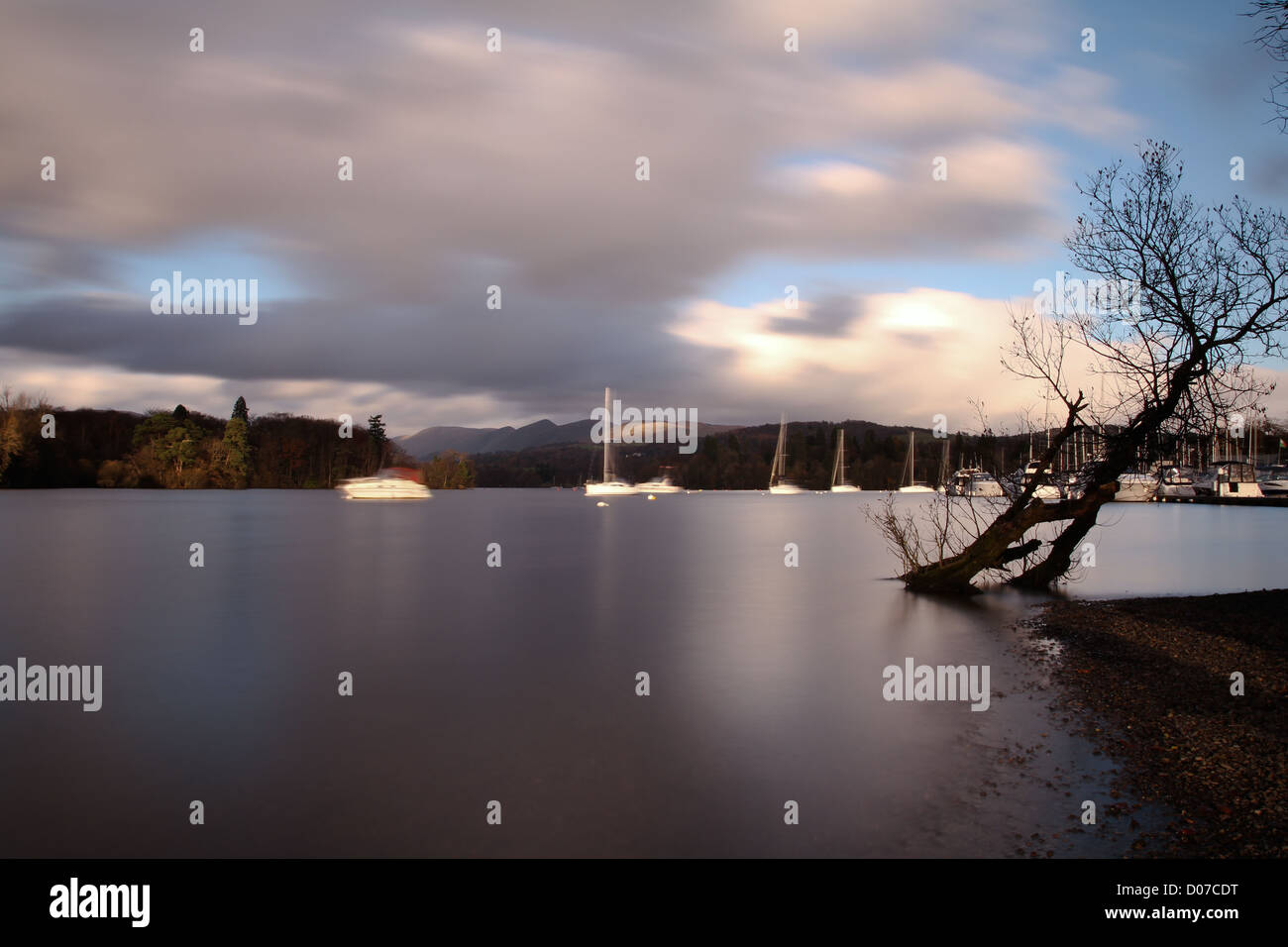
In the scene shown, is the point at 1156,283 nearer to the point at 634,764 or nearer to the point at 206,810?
the point at 634,764

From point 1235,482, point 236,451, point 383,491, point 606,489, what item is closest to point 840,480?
point 606,489

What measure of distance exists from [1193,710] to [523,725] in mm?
6640

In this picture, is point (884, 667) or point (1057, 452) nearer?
point (884, 667)

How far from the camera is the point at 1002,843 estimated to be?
18.4 feet

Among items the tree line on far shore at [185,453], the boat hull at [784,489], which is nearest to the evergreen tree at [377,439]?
the tree line on far shore at [185,453]

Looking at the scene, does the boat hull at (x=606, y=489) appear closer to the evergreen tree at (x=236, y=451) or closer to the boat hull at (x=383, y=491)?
the boat hull at (x=383, y=491)

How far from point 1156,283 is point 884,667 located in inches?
364

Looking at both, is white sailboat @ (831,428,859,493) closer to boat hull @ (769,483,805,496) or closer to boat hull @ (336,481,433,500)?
boat hull @ (769,483,805,496)

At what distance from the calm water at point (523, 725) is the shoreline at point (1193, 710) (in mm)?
470

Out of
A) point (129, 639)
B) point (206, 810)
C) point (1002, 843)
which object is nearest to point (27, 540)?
point (129, 639)

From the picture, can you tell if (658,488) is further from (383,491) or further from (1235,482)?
(1235,482)

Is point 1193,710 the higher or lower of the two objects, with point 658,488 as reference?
lower

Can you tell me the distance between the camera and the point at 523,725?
877 cm

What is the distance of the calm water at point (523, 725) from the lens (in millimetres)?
6039
